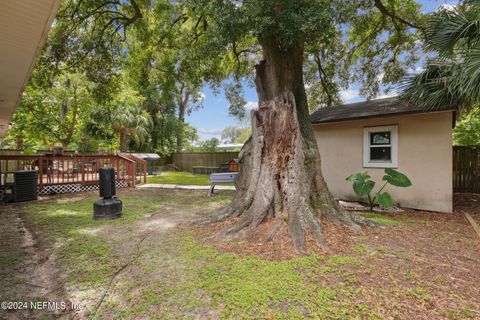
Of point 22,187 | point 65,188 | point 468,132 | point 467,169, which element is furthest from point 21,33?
point 468,132

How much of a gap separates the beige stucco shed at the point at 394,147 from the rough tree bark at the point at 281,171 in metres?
2.97

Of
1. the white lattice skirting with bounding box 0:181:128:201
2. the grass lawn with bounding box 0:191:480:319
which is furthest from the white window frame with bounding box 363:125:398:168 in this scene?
the white lattice skirting with bounding box 0:181:128:201

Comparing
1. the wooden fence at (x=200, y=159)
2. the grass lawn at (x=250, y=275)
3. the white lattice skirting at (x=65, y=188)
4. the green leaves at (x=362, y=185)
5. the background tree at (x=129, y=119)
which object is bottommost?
the grass lawn at (x=250, y=275)

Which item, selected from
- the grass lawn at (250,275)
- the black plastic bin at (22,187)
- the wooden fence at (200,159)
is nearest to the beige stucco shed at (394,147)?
the grass lawn at (250,275)

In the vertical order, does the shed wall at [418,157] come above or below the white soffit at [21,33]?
below

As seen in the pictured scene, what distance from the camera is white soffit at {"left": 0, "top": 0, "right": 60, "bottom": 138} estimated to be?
272 centimetres

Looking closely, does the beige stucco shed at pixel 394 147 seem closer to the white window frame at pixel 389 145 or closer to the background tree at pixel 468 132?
the white window frame at pixel 389 145

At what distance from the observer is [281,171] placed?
490 centimetres

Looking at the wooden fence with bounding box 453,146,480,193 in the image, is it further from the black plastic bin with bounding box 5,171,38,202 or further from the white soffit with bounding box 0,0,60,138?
the black plastic bin with bounding box 5,171,38,202

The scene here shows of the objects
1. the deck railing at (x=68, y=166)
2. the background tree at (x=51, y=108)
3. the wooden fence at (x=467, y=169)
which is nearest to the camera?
the wooden fence at (x=467, y=169)

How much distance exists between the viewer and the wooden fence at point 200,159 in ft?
62.7

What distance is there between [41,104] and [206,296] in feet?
68.3

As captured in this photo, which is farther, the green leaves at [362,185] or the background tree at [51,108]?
the background tree at [51,108]

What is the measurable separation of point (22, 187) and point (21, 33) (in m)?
6.62
